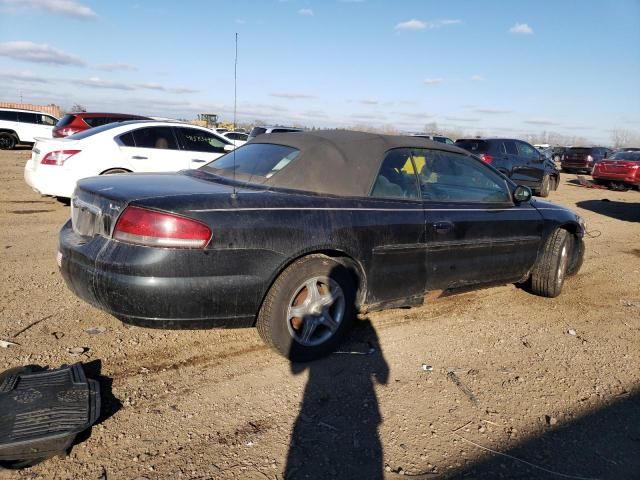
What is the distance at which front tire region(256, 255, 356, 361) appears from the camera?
124 inches

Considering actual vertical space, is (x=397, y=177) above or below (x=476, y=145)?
below

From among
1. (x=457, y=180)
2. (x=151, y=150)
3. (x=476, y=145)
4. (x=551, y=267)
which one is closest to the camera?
(x=457, y=180)

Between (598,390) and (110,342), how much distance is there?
11.0 feet

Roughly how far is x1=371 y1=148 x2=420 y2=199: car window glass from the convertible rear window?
2.22 feet

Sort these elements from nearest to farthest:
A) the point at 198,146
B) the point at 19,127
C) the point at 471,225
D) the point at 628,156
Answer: the point at 471,225
the point at 198,146
the point at 628,156
the point at 19,127

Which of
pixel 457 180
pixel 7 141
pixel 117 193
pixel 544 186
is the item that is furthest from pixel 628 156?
pixel 7 141

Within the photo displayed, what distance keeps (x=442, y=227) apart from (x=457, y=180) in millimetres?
711

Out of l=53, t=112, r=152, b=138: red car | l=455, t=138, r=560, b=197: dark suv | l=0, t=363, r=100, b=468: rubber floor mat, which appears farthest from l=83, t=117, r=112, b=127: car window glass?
l=0, t=363, r=100, b=468: rubber floor mat

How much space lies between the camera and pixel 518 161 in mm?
15062

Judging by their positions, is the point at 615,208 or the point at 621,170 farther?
the point at 621,170

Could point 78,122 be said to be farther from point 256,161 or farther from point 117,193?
point 117,193

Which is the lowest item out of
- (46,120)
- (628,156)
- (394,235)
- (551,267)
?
(551,267)

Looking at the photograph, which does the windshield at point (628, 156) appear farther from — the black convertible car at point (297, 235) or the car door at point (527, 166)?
the black convertible car at point (297, 235)

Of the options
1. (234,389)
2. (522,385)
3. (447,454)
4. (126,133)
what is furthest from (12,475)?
(126,133)
